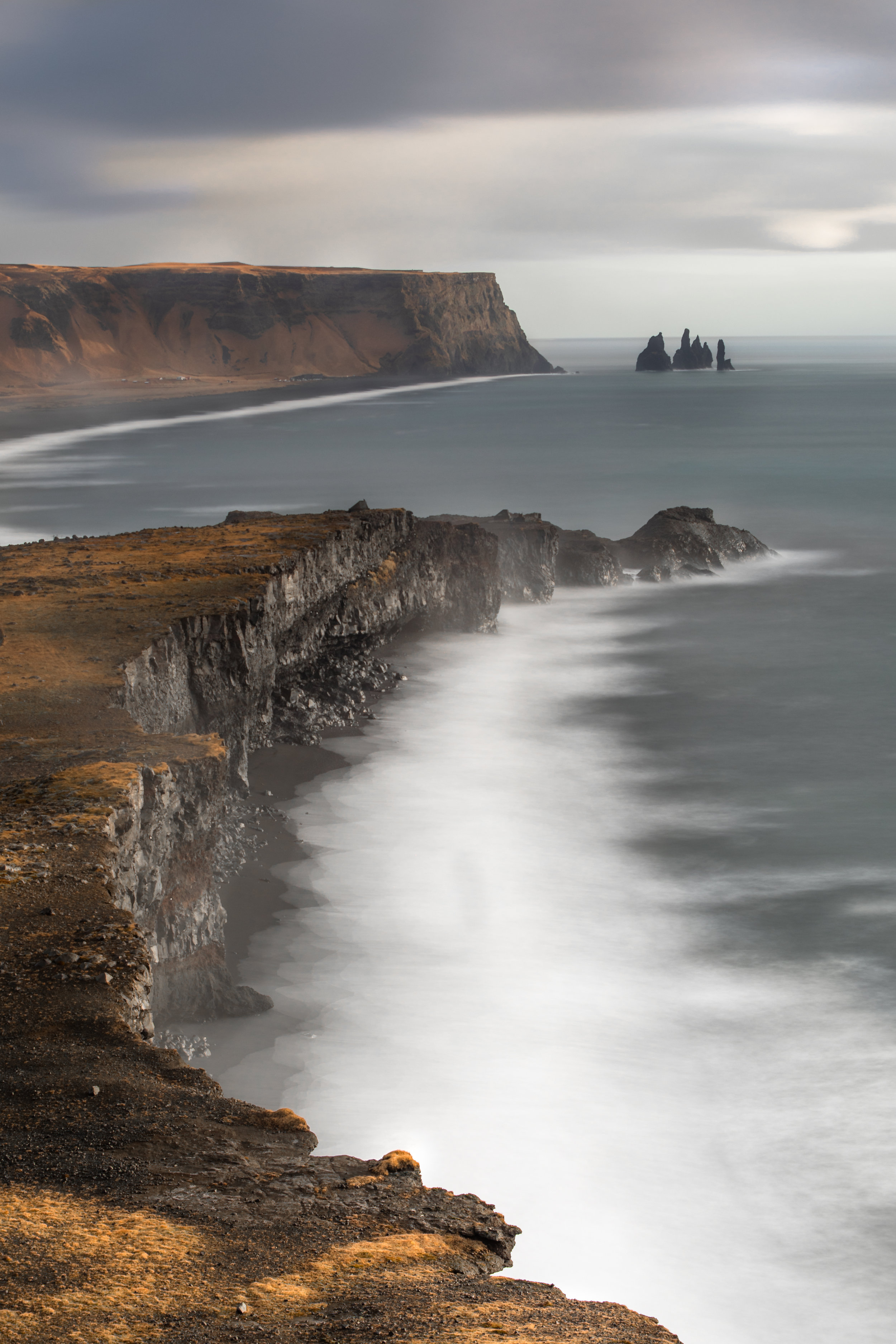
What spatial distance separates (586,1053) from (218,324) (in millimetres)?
171621

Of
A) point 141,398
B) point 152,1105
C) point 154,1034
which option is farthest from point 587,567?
point 141,398

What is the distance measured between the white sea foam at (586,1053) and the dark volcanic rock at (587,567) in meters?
18.0

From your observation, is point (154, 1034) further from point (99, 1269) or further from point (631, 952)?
point (631, 952)

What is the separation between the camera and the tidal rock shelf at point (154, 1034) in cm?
583

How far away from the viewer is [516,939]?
56.6ft

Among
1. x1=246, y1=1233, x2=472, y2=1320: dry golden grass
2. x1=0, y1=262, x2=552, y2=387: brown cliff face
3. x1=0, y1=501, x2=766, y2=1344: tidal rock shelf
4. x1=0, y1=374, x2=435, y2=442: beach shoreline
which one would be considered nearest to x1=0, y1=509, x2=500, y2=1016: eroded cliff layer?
x1=0, y1=501, x2=766, y2=1344: tidal rock shelf

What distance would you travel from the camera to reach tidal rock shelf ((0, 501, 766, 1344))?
583 centimetres

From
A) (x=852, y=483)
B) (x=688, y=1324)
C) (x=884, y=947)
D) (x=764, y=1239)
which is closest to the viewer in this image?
(x=688, y=1324)

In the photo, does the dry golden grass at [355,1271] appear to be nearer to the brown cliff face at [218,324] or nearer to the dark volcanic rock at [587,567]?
the dark volcanic rock at [587,567]

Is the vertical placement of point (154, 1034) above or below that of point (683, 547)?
below

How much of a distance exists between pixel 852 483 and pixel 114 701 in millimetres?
54215

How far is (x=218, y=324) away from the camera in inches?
6762

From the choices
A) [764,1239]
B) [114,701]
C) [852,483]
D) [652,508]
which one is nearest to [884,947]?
[764,1239]

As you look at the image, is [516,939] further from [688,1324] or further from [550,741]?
[550,741]
